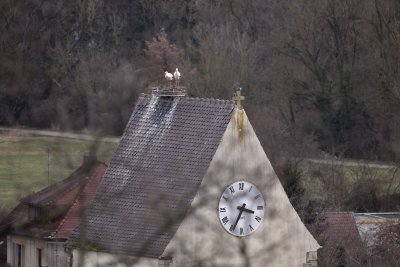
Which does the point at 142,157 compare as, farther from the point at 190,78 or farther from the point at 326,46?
the point at 326,46

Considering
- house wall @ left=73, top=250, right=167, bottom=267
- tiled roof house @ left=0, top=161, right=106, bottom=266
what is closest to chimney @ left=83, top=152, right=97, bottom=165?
tiled roof house @ left=0, top=161, right=106, bottom=266

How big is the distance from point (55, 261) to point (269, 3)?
31166mm

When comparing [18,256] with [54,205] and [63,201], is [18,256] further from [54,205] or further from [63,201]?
[54,205]

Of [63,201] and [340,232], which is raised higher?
[340,232]

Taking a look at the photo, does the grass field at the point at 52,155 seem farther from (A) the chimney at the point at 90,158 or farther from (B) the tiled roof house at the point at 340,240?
(B) the tiled roof house at the point at 340,240

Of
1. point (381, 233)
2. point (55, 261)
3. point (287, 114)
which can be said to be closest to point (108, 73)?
point (287, 114)

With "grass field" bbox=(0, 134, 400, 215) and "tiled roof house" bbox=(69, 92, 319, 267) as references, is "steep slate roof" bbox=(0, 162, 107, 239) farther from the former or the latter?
"tiled roof house" bbox=(69, 92, 319, 267)

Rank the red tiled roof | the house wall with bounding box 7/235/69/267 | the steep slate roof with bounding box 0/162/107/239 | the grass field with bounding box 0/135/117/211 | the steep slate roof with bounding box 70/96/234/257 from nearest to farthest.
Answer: the grass field with bounding box 0/135/117/211 → the steep slate roof with bounding box 0/162/107/239 → the house wall with bounding box 7/235/69/267 → the steep slate roof with bounding box 70/96/234/257 → the red tiled roof

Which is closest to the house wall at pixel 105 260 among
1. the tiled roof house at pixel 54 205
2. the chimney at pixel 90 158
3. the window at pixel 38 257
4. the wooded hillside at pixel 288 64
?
the tiled roof house at pixel 54 205

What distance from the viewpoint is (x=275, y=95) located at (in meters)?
46.3

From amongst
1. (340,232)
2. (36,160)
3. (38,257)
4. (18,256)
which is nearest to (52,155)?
(36,160)

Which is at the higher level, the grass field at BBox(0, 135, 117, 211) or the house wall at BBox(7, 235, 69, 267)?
the house wall at BBox(7, 235, 69, 267)

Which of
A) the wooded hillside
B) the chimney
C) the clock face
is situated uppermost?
the wooded hillside

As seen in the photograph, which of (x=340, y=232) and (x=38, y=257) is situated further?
(x=340, y=232)
